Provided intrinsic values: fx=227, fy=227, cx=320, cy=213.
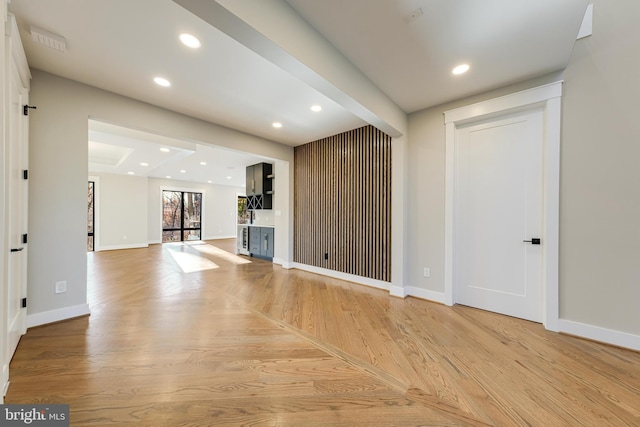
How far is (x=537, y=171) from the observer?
2.57m

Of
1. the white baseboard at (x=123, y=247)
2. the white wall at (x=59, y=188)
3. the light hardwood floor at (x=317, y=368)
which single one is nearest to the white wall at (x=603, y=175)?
the light hardwood floor at (x=317, y=368)

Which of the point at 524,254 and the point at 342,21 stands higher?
the point at 342,21

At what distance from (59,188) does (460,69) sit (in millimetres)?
4486

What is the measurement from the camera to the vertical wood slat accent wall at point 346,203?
3762mm

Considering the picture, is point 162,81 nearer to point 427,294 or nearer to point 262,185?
point 262,185

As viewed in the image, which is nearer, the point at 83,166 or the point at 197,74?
the point at 197,74

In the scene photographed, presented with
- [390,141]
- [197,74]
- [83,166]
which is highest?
[197,74]

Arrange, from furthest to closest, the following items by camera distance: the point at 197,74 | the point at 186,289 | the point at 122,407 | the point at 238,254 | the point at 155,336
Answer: the point at 238,254 → the point at 186,289 → the point at 197,74 → the point at 155,336 → the point at 122,407

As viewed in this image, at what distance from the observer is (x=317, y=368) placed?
1786 millimetres

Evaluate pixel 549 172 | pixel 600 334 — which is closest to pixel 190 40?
pixel 549 172

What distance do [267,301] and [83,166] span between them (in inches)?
108

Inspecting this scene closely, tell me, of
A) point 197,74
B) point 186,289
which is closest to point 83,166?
point 197,74

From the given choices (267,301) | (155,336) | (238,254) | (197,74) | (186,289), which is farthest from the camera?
(238,254)

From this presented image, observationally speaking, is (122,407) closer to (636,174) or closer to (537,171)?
(537,171)
